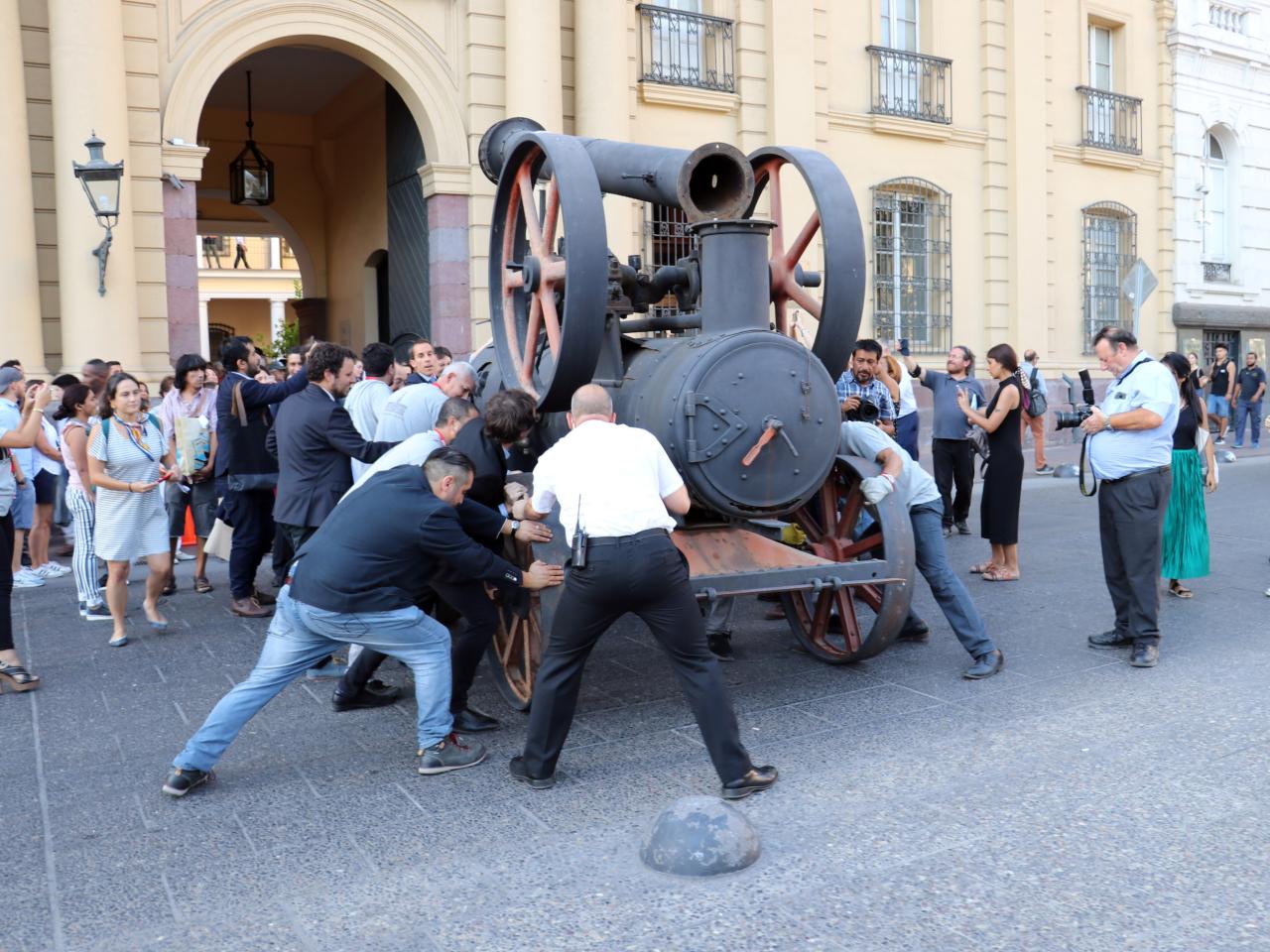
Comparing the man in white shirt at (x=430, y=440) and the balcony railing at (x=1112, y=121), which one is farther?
the balcony railing at (x=1112, y=121)

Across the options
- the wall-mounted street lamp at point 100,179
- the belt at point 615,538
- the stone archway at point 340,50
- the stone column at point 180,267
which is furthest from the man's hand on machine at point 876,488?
the stone archway at point 340,50

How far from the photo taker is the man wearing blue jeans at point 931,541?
5625mm

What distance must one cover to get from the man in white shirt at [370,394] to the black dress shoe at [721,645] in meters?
2.26

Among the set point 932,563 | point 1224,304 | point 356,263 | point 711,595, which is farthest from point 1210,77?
point 711,595

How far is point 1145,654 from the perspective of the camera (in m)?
5.82

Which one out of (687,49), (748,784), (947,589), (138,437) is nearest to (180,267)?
(138,437)

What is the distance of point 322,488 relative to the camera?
6520 millimetres

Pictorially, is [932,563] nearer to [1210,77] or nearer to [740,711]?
[740,711]

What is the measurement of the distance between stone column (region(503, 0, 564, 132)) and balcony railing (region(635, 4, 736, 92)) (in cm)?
154

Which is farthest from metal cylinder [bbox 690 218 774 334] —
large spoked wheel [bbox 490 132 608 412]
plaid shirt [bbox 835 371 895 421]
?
plaid shirt [bbox 835 371 895 421]

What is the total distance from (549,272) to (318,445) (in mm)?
1875

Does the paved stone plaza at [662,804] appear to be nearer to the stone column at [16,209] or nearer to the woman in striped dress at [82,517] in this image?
the woman in striped dress at [82,517]

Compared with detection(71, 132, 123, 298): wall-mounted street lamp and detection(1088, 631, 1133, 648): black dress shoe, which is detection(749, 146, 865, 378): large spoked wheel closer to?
detection(1088, 631, 1133, 648): black dress shoe

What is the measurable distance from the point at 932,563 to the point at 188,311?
856cm
